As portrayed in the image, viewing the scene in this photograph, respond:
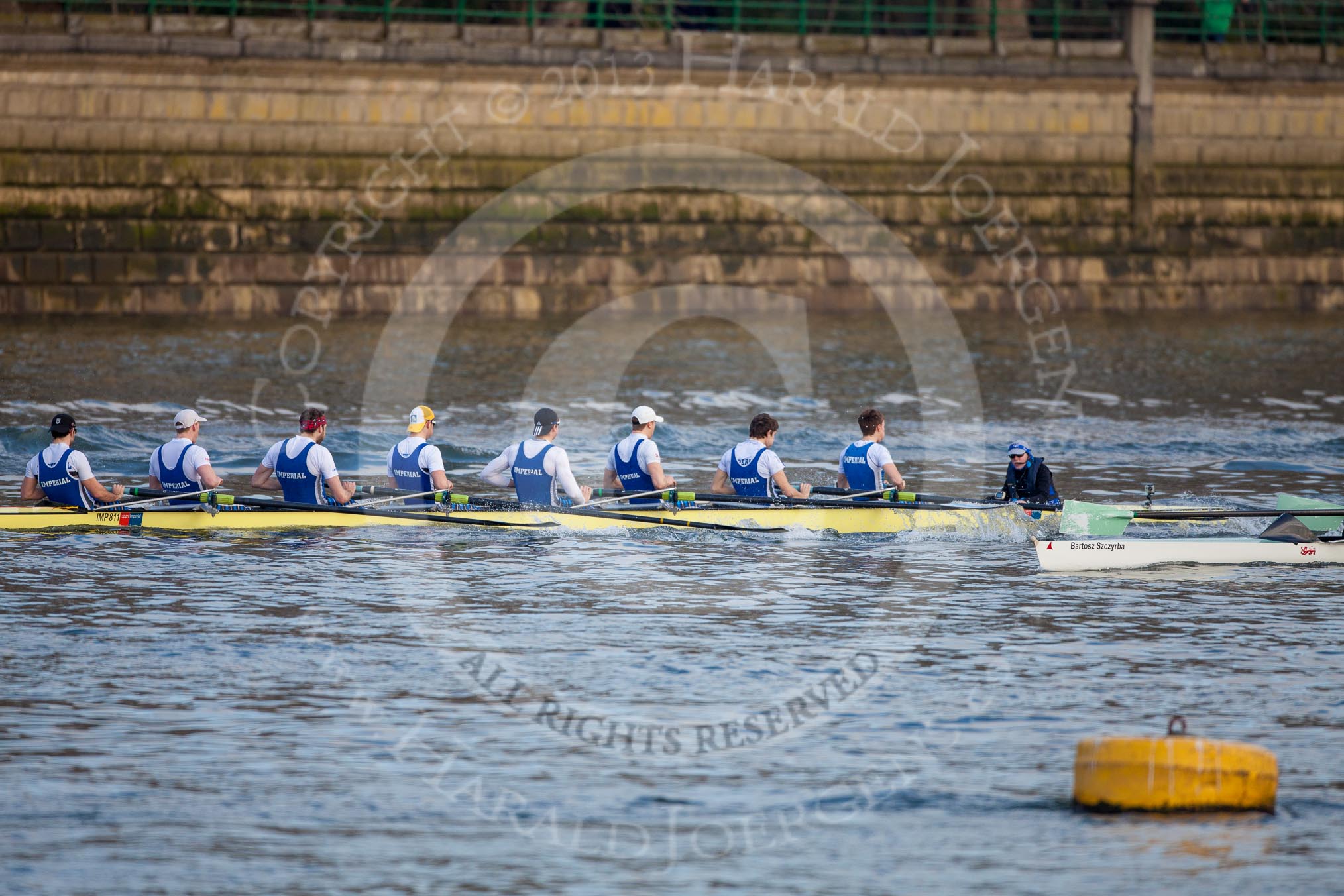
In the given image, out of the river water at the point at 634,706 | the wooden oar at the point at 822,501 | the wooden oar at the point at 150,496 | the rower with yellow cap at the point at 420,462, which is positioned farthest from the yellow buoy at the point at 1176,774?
the wooden oar at the point at 150,496

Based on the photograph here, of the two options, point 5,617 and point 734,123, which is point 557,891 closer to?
point 5,617

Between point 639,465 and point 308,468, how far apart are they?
3.21 meters

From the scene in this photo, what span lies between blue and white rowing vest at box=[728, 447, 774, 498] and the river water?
0.49 metres

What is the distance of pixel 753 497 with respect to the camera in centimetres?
1727

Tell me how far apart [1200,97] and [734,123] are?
11389mm

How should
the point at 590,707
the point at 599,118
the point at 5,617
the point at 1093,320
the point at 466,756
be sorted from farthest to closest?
1. the point at 1093,320
2. the point at 599,118
3. the point at 5,617
4. the point at 590,707
5. the point at 466,756

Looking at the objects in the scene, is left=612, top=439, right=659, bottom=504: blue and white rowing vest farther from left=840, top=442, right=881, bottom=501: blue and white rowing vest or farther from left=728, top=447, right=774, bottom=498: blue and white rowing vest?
left=840, top=442, right=881, bottom=501: blue and white rowing vest

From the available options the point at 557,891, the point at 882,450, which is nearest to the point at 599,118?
the point at 882,450

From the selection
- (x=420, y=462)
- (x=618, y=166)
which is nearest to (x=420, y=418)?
(x=420, y=462)

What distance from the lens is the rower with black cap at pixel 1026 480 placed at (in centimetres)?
1777

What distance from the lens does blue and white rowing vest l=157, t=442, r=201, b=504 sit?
656 inches

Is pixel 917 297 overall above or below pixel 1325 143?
below

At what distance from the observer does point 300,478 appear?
16.8 meters

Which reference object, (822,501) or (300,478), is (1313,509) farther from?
(300,478)
